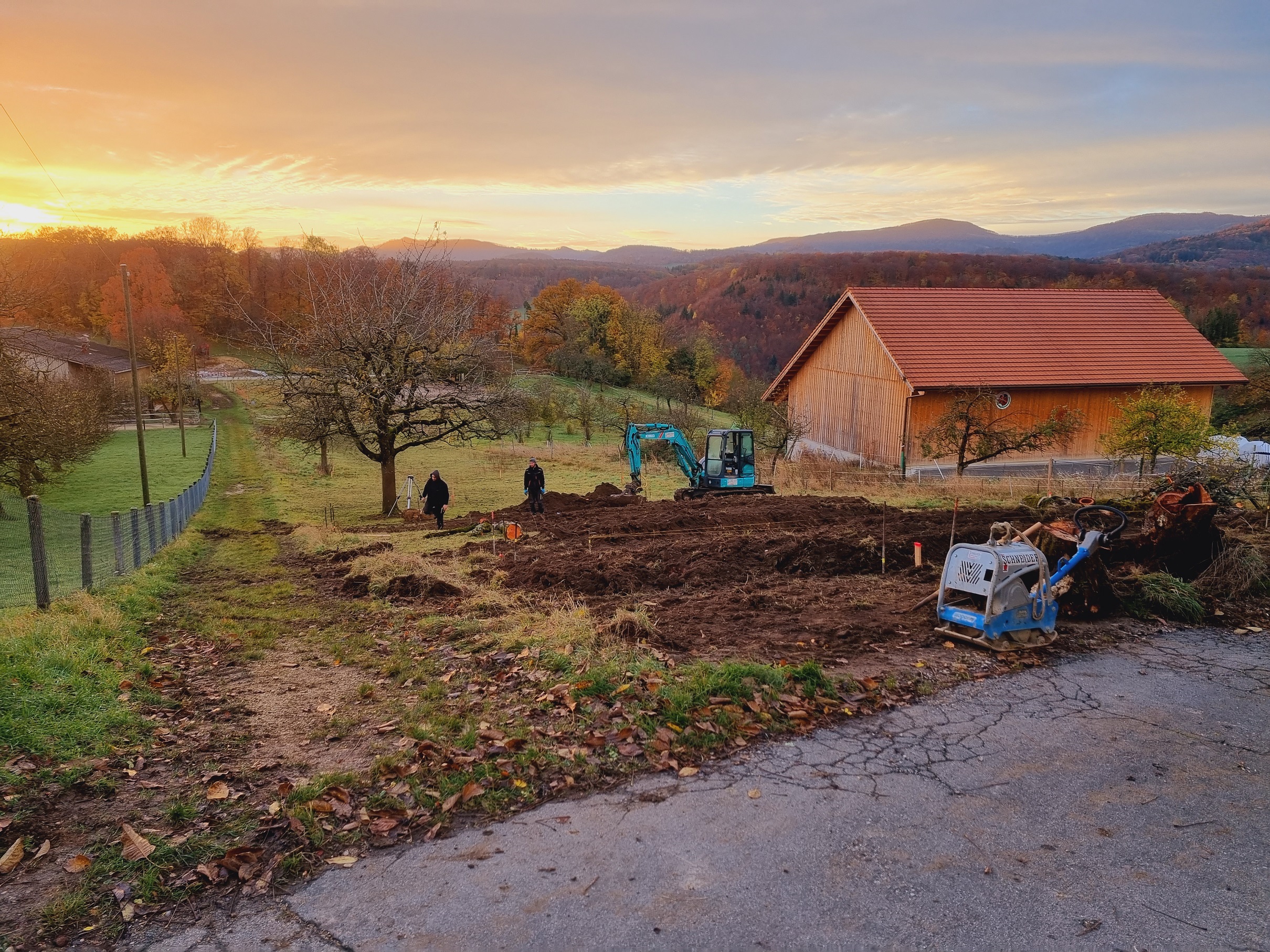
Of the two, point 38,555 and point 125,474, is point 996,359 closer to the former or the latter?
point 38,555

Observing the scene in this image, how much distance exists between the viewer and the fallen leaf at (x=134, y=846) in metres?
4.99

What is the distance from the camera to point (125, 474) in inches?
1330

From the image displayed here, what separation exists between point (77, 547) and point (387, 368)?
28.4 feet

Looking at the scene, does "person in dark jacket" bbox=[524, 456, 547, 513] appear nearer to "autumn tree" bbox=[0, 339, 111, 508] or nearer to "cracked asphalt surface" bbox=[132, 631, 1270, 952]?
"autumn tree" bbox=[0, 339, 111, 508]

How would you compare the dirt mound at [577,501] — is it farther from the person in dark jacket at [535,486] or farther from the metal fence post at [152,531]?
the metal fence post at [152,531]

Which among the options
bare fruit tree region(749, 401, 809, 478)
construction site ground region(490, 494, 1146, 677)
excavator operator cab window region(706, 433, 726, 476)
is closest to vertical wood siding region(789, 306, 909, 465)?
bare fruit tree region(749, 401, 809, 478)

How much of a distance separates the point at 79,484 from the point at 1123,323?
142 feet

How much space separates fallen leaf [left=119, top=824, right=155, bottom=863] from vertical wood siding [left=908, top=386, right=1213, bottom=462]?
1120 inches

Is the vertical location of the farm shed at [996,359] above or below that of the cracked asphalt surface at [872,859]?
above

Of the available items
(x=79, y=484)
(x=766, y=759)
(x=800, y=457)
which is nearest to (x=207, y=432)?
(x=79, y=484)

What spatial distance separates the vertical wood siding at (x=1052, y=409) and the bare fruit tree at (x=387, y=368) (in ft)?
51.9

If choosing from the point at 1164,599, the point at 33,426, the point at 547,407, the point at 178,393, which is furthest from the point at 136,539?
the point at 547,407

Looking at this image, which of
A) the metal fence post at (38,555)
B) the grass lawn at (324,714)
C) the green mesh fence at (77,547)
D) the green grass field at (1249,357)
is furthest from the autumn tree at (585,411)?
the metal fence post at (38,555)

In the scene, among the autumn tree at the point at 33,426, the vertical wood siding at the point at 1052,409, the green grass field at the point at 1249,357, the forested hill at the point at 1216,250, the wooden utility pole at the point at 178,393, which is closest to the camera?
the autumn tree at the point at 33,426
